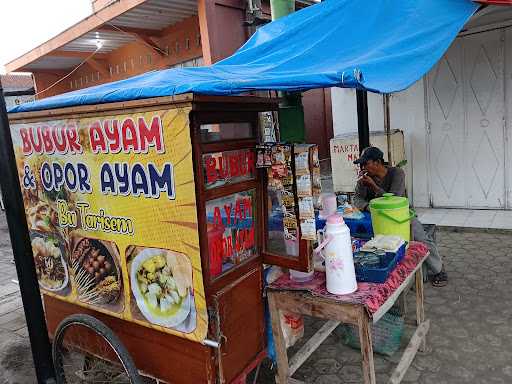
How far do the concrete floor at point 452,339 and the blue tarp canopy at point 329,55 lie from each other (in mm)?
2037

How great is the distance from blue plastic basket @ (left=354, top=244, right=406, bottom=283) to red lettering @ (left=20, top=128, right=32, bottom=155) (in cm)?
231

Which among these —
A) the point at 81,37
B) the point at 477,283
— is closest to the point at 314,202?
the point at 477,283

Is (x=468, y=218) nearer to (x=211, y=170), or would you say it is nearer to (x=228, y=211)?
(x=228, y=211)

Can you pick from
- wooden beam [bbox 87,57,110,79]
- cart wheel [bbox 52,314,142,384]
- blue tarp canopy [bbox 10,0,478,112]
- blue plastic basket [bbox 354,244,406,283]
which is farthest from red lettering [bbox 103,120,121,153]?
wooden beam [bbox 87,57,110,79]

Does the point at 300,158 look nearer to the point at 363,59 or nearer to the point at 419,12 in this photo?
the point at 363,59

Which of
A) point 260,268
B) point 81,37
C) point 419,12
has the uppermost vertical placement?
point 81,37

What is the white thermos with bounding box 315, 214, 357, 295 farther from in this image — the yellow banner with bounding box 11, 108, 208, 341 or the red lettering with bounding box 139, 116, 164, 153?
the red lettering with bounding box 139, 116, 164, 153

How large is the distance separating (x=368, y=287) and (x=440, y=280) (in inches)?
92.6

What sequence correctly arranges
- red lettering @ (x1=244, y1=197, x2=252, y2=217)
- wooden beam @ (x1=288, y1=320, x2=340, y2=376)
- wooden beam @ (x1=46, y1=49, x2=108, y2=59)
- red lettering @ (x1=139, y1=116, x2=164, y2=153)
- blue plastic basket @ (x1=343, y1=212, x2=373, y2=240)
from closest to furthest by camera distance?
red lettering @ (x1=139, y1=116, x2=164, y2=153)
red lettering @ (x1=244, y1=197, x2=252, y2=217)
wooden beam @ (x1=288, y1=320, x2=340, y2=376)
blue plastic basket @ (x1=343, y1=212, x2=373, y2=240)
wooden beam @ (x1=46, y1=49, x2=108, y2=59)

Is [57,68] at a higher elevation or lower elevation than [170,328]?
higher

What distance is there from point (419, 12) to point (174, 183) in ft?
8.72

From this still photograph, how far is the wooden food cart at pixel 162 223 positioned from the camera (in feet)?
6.79

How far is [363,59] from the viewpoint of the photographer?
9.34 feet

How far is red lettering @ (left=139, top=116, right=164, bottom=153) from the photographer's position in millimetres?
2043
